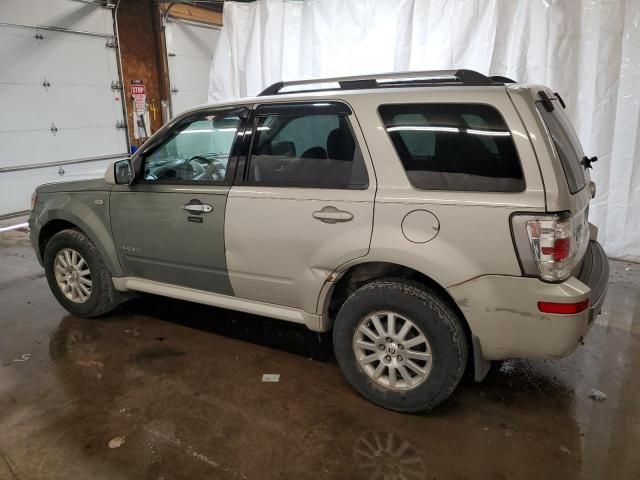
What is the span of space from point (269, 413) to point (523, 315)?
4.79ft

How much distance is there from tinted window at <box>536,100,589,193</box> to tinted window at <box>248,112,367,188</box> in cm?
95

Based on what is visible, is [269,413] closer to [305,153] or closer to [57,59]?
[305,153]

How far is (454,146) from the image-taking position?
2.41 metres

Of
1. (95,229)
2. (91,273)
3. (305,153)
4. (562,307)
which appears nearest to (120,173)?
(95,229)

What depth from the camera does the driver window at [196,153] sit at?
10.5 feet

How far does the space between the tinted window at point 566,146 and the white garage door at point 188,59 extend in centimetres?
833

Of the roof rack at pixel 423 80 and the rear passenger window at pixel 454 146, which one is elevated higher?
the roof rack at pixel 423 80

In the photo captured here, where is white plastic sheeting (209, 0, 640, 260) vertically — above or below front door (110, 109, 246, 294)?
above

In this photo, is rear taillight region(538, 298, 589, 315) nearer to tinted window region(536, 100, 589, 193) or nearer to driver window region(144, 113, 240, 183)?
tinted window region(536, 100, 589, 193)

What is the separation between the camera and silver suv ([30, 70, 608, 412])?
225 cm

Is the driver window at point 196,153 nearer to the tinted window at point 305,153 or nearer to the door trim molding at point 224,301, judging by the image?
the tinted window at point 305,153

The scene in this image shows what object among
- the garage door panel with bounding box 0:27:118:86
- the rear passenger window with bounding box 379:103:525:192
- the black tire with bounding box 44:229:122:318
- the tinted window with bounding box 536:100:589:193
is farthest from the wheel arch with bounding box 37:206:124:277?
the garage door panel with bounding box 0:27:118:86

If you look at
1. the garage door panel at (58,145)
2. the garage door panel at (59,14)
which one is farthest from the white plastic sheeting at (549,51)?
the garage door panel at (58,145)

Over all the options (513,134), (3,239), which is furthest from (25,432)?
(3,239)
